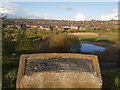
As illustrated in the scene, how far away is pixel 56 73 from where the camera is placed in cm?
466

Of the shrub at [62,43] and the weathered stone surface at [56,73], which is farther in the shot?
the shrub at [62,43]

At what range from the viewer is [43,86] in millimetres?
4590

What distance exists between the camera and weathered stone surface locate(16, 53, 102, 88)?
15.0ft

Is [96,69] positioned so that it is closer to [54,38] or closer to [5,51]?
[5,51]

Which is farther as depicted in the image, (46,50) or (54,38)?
(54,38)

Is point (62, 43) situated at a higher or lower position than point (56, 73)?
lower

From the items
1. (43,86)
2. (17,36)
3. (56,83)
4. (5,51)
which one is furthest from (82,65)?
(17,36)

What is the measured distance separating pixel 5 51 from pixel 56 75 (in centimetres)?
1339

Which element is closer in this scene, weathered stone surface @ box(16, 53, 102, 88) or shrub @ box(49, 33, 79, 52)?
weathered stone surface @ box(16, 53, 102, 88)

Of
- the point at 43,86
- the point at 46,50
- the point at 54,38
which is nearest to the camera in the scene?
the point at 43,86

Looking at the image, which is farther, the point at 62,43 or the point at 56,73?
the point at 62,43

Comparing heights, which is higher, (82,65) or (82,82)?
(82,65)

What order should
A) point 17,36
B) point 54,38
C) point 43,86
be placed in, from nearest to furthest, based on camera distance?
point 43,86, point 17,36, point 54,38

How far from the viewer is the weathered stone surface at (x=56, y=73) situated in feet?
15.0
